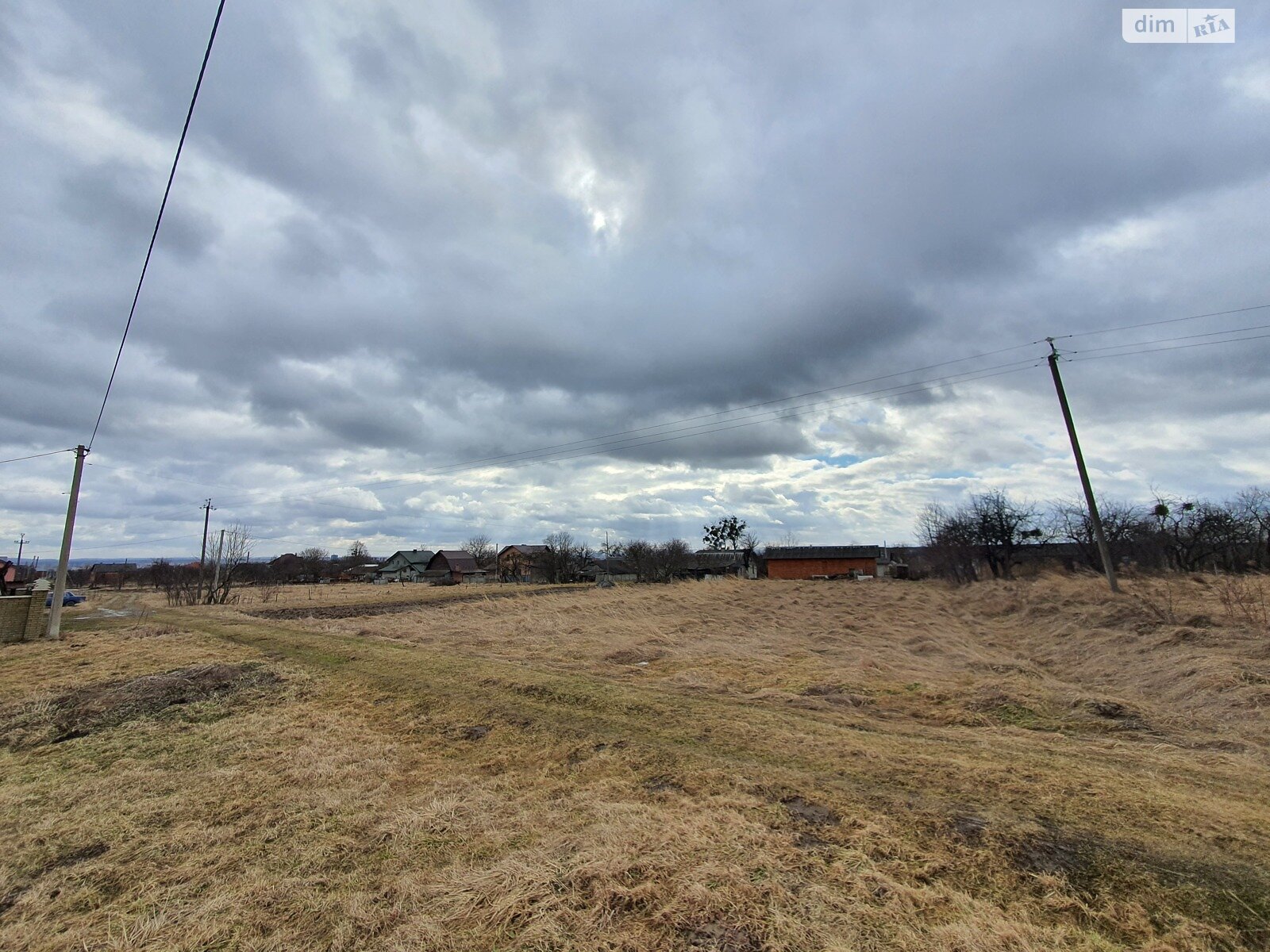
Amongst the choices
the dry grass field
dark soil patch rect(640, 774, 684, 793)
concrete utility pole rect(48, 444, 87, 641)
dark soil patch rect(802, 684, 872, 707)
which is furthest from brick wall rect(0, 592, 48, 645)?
dark soil patch rect(802, 684, 872, 707)

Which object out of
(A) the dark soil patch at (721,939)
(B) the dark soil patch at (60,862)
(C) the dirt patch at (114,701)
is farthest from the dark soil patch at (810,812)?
(C) the dirt patch at (114,701)

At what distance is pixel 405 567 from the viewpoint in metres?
107

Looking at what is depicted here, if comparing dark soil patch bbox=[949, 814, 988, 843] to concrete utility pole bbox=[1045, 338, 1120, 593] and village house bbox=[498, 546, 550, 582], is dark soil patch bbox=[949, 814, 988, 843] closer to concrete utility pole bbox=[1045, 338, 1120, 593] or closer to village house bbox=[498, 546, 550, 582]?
concrete utility pole bbox=[1045, 338, 1120, 593]

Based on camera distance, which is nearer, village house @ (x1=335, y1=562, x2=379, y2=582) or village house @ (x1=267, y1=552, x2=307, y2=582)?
village house @ (x1=267, y1=552, x2=307, y2=582)

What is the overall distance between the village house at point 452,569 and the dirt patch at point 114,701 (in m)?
87.9

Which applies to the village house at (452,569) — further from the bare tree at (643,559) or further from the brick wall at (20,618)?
the brick wall at (20,618)

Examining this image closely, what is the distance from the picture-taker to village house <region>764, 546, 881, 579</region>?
217 ft

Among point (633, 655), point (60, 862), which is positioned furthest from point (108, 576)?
point (60, 862)

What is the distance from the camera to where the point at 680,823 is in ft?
12.9

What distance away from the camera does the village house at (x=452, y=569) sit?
97062 millimetres

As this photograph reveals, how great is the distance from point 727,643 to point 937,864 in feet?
34.7

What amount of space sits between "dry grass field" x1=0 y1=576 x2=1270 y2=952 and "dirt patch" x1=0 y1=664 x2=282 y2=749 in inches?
3.0

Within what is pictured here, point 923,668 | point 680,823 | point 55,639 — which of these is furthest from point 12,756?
point 55,639

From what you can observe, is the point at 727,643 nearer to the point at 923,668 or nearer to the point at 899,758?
the point at 923,668
